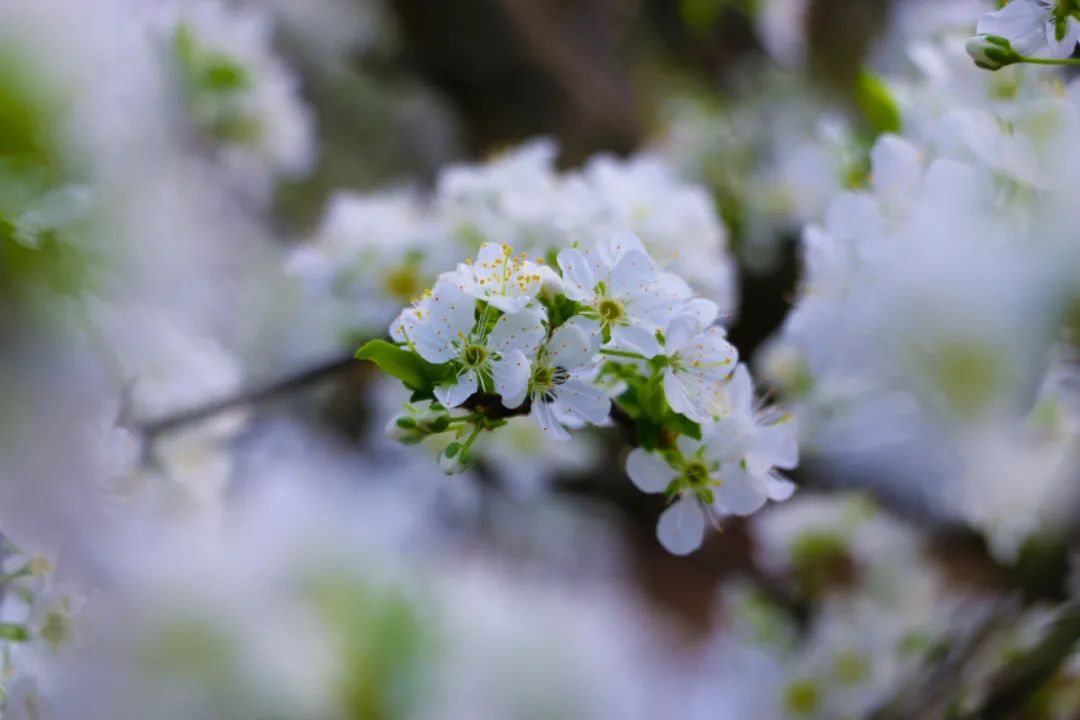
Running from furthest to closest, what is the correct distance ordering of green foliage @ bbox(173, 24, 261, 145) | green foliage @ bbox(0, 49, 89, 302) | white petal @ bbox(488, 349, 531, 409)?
1. green foliage @ bbox(173, 24, 261, 145)
2. green foliage @ bbox(0, 49, 89, 302)
3. white petal @ bbox(488, 349, 531, 409)

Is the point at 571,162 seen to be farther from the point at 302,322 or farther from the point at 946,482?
the point at 946,482

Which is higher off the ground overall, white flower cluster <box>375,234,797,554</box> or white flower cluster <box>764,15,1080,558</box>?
white flower cluster <box>764,15,1080,558</box>

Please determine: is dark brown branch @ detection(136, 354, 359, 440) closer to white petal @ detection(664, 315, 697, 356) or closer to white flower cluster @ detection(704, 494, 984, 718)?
white petal @ detection(664, 315, 697, 356)

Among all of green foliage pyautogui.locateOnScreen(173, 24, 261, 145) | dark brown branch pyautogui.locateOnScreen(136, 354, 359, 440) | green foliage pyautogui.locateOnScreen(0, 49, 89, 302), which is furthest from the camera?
green foliage pyautogui.locateOnScreen(173, 24, 261, 145)

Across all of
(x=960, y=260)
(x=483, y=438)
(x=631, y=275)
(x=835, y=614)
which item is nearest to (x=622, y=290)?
(x=631, y=275)

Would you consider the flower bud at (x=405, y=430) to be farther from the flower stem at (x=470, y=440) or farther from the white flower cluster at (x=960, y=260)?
the white flower cluster at (x=960, y=260)

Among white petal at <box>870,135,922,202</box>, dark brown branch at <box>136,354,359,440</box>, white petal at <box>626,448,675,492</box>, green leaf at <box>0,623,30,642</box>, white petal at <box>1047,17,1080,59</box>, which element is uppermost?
dark brown branch at <box>136,354,359,440</box>

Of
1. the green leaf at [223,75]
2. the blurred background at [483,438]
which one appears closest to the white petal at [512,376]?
the blurred background at [483,438]

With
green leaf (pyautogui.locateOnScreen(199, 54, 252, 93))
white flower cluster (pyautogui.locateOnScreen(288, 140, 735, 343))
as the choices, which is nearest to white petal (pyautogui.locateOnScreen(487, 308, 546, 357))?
white flower cluster (pyautogui.locateOnScreen(288, 140, 735, 343))
